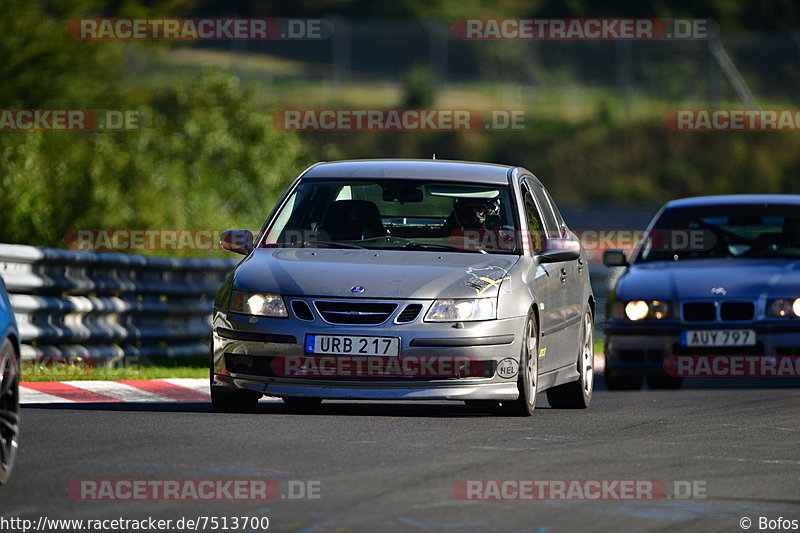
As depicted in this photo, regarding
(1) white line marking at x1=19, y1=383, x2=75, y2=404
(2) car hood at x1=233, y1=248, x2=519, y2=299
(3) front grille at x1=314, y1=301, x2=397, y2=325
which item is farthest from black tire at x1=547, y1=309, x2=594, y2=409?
(1) white line marking at x1=19, y1=383, x2=75, y2=404

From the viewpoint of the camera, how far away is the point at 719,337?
44.2ft

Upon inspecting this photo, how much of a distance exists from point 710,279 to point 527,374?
3674 millimetres

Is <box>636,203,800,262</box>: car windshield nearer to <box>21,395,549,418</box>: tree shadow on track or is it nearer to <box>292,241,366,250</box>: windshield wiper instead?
<box>21,395,549,418</box>: tree shadow on track

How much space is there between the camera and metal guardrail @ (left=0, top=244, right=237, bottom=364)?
14031mm

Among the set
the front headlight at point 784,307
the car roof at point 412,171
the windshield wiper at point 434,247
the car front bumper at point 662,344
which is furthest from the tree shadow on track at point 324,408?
the front headlight at point 784,307

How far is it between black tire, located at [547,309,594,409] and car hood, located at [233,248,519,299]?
1.57 m

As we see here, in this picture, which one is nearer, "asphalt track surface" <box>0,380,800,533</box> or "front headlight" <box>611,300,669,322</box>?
"asphalt track surface" <box>0,380,800,533</box>

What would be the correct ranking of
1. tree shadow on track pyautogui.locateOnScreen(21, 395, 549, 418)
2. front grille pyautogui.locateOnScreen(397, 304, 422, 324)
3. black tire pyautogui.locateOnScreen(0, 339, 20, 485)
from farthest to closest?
tree shadow on track pyautogui.locateOnScreen(21, 395, 549, 418)
front grille pyautogui.locateOnScreen(397, 304, 422, 324)
black tire pyautogui.locateOnScreen(0, 339, 20, 485)

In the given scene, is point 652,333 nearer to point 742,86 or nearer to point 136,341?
point 136,341

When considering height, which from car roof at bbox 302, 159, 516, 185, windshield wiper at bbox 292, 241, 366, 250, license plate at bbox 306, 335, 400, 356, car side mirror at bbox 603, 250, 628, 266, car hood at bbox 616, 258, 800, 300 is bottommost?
license plate at bbox 306, 335, 400, 356

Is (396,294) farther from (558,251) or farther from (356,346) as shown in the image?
(558,251)

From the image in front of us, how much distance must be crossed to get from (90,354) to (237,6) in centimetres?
5792

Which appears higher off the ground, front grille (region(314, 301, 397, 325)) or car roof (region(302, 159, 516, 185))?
car roof (region(302, 159, 516, 185))

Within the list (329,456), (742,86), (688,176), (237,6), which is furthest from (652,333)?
(237,6)
